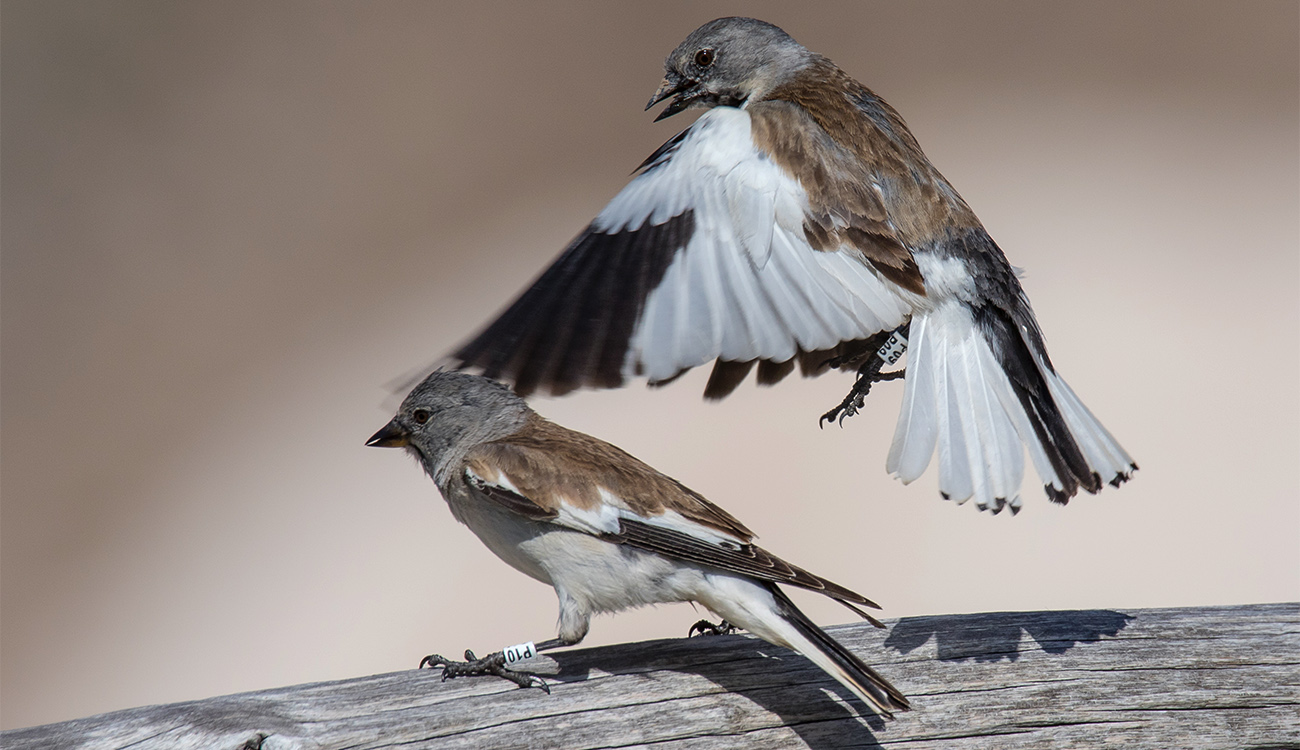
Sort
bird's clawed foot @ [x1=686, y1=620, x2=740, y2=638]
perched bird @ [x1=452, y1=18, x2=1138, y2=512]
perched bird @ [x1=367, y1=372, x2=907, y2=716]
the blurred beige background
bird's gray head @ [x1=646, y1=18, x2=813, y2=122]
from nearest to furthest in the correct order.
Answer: perched bird @ [x1=367, y1=372, x2=907, y2=716] → perched bird @ [x1=452, y1=18, x2=1138, y2=512] → bird's clawed foot @ [x1=686, y1=620, x2=740, y2=638] → bird's gray head @ [x1=646, y1=18, x2=813, y2=122] → the blurred beige background

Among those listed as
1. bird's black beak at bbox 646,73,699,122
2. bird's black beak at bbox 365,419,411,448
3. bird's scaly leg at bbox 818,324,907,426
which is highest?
bird's black beak at bbox 646,73,699,122

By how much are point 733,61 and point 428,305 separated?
3017 millimetres

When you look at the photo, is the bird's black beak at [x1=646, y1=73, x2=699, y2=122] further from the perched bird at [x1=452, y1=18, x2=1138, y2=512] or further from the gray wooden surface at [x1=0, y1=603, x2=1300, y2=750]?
the gray wooden surface at [x1=0, y1=603, x2=1300, y2=750]

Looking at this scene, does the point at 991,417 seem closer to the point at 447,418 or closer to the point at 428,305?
the point at 447,418

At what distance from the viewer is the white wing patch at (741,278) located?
2.83m

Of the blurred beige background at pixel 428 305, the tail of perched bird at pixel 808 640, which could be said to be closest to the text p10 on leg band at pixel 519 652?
the tail of perched bird at pixel 808 640

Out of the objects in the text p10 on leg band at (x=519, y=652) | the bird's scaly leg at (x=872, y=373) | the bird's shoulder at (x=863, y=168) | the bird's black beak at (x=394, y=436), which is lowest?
the text p10 on leg band at (x=519, y=652)

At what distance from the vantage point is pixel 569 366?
295 cm

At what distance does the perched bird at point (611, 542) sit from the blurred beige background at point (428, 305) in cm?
280

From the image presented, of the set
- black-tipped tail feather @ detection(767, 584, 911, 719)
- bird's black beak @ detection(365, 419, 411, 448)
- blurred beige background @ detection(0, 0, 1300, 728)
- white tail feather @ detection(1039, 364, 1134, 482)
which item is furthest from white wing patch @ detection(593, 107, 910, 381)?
blurred beige background @ detection(0, 0, 1300, 728)

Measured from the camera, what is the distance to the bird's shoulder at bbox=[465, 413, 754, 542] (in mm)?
2604

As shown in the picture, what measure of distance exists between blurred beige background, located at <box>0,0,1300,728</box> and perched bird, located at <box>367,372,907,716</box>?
9.17ft

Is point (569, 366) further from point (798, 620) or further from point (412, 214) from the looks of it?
point (412, 214)

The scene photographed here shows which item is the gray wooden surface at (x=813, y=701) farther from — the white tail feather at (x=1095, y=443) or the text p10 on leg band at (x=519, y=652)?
the white tail feather at (x=1095, y=443)
